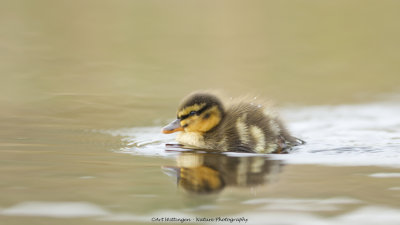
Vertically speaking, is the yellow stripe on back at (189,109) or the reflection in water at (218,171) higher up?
the yellow stripe on back at (189,109)

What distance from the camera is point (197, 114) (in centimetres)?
464

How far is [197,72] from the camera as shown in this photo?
808 centimetres

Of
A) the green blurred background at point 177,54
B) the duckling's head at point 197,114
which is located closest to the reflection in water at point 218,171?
Answer: the duckling's head at point 197,114

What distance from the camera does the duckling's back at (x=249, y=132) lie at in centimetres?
447

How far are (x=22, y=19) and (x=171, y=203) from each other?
31.4 ft

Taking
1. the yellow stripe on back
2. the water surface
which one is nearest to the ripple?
the water surface

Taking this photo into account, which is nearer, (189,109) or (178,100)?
(189,109)

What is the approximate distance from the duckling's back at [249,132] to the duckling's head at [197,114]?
2.9 inches

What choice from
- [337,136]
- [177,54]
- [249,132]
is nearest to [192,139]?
[249,132]

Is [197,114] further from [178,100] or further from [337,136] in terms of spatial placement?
[178,100]

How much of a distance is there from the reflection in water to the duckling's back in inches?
9.2

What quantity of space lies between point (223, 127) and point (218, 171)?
1.02 metres

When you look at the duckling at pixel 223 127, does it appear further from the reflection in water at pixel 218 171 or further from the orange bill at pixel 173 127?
the reflection in water at pixel 218 171

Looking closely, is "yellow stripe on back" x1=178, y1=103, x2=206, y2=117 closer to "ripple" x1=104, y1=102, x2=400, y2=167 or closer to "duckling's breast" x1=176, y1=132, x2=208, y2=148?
"duckling's breast" x1=176, y1=132, x2=208, y2=148
